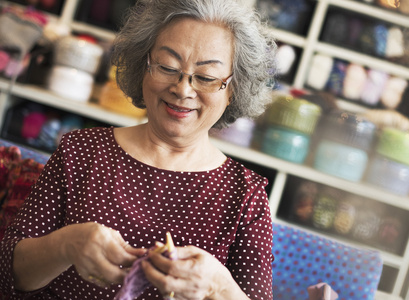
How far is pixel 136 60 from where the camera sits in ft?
4.17

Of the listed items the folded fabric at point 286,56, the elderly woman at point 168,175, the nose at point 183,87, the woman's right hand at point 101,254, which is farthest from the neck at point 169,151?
the folded fabric at point 286,56

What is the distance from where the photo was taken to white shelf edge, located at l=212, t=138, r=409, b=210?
262 cm

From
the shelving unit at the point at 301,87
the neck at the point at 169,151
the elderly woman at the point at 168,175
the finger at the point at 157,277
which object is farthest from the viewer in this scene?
the shelving unit at the point at 301,87

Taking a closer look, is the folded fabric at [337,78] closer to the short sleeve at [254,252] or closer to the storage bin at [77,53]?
the storage bin at [77,53]

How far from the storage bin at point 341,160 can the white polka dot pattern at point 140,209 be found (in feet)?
4.82

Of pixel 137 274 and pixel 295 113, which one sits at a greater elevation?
pixel 295 113

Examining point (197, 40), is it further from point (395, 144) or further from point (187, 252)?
point (395, 144)

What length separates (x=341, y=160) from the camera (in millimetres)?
2613

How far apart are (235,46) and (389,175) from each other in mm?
1708

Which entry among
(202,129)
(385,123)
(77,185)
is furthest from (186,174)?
(385,123)

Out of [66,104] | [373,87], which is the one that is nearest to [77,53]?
[66,104]

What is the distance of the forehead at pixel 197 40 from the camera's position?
1112 mm

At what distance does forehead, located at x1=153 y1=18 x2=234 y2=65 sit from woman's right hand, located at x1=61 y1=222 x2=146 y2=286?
0.44 meters

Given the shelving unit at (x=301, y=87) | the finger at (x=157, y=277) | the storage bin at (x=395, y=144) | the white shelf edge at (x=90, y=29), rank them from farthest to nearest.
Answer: the white shelf edge at (x=90, y=29) → the shelving unit at (x=301, y=87) → the storage bin at (x=395, y=144) → the finger at (x=157, y=277)
